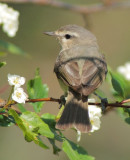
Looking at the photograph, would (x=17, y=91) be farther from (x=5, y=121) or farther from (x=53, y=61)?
(x=53, y=61)

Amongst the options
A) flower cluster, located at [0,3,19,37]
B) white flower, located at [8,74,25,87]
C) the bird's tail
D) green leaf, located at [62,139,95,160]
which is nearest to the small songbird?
the bird's tail

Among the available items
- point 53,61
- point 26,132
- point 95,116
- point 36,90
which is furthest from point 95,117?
point 53,61

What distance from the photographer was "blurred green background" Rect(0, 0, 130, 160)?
6.99m

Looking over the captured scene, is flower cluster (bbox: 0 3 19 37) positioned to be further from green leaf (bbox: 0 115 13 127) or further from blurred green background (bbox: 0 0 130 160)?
blurred green background (bbox: 0 0 130 160)

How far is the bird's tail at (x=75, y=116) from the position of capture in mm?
2857

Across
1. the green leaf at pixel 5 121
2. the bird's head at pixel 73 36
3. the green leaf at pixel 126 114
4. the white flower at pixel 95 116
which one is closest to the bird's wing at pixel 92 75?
the white flower at pixel 95 116

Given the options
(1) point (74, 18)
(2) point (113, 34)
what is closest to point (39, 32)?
(1) point (74, 18)

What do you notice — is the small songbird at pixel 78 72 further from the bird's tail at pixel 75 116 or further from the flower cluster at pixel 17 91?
the flower cluster at pixel 17 91

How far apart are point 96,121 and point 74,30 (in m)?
1.81

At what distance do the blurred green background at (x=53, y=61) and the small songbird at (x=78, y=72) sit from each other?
2.61 metres

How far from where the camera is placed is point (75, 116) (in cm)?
328

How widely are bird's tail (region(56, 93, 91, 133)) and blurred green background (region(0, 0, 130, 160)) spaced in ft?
11.6

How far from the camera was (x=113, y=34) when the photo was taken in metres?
10.3

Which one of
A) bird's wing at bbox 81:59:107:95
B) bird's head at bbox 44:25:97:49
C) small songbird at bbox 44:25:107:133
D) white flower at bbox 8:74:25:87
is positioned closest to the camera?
white flower at bbox 8:74:25:87
